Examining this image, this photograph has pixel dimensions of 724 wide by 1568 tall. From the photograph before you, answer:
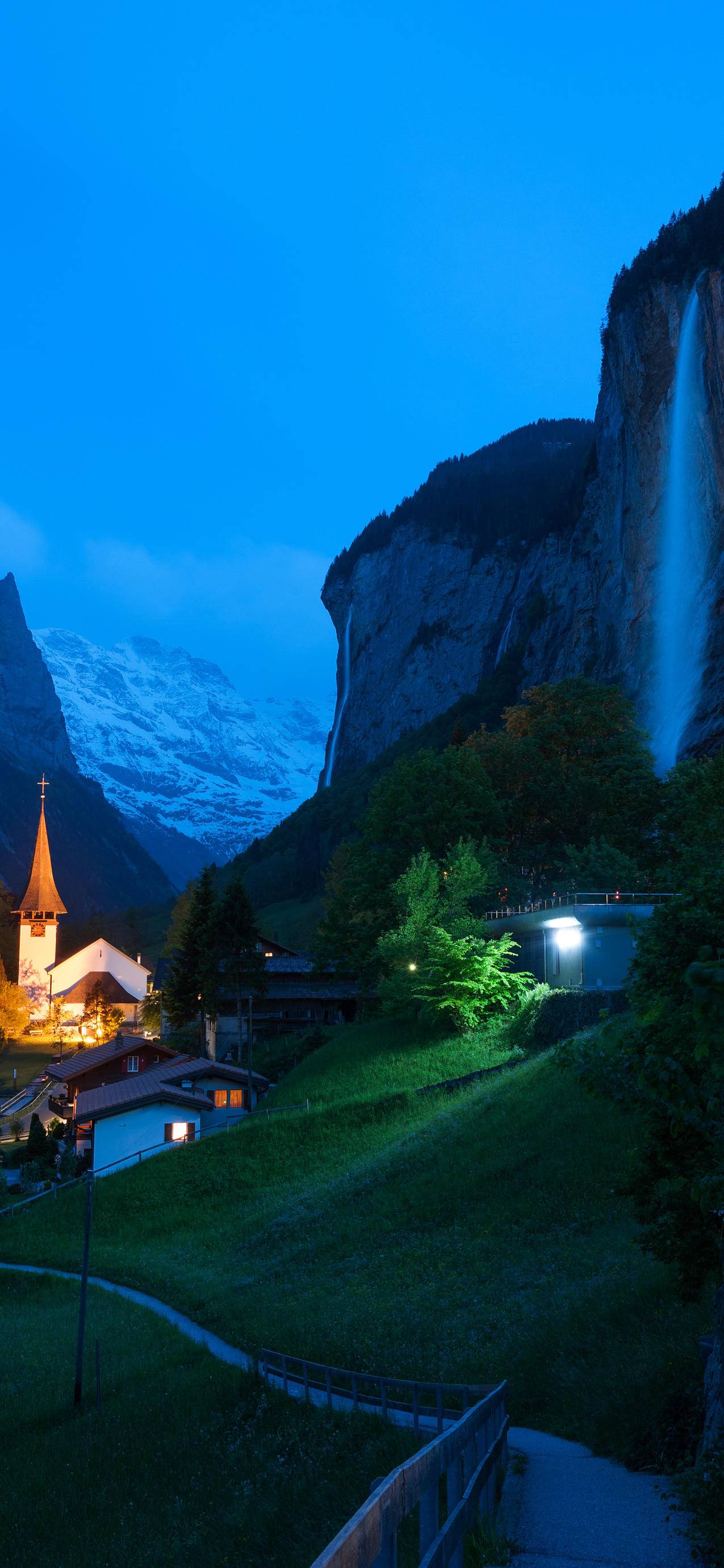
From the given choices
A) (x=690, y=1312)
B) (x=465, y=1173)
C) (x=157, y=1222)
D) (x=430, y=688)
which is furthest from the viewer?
(x=430, y=688)

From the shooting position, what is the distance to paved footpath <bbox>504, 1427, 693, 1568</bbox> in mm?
8398

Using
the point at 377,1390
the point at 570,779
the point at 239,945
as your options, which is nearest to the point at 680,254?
the point at 570,779

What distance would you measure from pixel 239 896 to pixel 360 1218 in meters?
40.3

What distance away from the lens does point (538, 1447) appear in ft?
41.7

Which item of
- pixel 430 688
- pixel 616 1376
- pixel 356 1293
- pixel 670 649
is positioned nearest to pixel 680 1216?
pixel 616 1376

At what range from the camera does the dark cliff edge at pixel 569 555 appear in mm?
84438

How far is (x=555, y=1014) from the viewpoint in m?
43.2

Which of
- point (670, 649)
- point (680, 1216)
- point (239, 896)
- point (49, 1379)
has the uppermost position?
point (670, 649)

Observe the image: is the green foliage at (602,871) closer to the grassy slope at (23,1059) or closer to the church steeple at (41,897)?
the grassy slope at (23,1059)

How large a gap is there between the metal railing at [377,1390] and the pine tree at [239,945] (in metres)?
48.9

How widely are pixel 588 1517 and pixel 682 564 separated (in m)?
80.8

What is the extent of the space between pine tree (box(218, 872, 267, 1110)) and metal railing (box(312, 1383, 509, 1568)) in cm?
5828

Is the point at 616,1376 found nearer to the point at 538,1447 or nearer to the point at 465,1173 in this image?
the point at 538,1447

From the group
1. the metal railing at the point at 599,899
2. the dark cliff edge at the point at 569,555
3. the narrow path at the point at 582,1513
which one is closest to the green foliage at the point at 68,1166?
the metal railing at the point at 599,899
